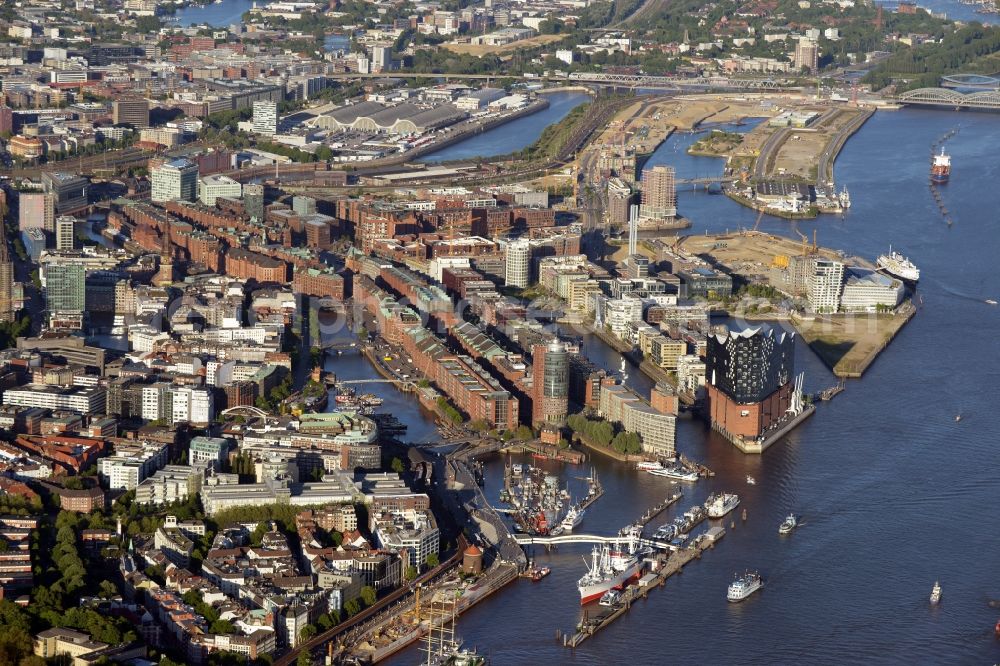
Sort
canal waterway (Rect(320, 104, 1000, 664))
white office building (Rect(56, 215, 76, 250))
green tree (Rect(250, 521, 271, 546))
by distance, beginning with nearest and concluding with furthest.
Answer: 1. canal waterway (Rect(320, 104, 1000, 664))
2. green tree (Rect(250, 521, 271, 546))
3. white office building (Rect(56, 215, 76, 250))

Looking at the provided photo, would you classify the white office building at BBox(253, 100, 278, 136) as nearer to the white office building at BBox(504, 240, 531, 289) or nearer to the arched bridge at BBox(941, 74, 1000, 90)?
the white office building at BBox(504, 240, 531, 289)

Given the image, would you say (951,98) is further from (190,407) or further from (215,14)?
(190,407)

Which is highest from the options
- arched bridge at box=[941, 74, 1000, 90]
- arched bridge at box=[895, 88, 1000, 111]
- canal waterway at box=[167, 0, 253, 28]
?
canal waterway at box=[167, 0, 253, 28]

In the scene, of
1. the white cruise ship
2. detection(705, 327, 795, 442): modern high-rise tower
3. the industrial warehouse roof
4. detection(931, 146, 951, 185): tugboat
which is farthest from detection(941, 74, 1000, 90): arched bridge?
detection(705, 327, 795, 442): modern high-rise tower

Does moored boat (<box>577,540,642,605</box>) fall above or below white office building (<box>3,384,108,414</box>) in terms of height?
below

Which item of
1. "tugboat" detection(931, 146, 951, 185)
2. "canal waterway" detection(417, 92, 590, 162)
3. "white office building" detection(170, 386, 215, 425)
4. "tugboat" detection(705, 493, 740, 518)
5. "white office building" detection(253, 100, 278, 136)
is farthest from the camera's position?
"white office building" detection(253, 100, 278, 136)

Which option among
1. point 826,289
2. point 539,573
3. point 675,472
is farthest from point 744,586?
point 826,289

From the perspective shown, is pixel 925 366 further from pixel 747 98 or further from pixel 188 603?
pixel 747 98
